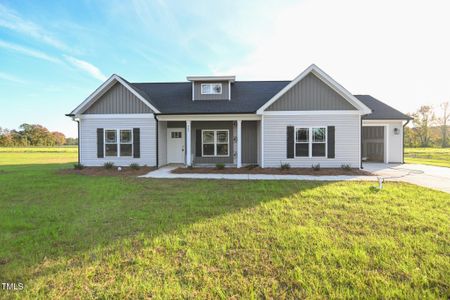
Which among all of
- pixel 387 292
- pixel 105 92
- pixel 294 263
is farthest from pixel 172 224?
pixel 105 92

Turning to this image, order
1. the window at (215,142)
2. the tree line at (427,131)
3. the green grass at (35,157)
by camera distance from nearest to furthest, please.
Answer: the window at (215,142) < the green grass at (35,157) < the tree line at (427,131)

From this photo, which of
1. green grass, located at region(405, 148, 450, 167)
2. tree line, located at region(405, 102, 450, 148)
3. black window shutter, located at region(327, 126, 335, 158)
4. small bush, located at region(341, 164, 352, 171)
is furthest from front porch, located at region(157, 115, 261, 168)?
tree line, located at region(405, 102, 450, 148)

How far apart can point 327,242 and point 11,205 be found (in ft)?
25.4

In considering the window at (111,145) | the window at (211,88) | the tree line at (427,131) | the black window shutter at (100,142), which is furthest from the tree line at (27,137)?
the tree line at (427,131)

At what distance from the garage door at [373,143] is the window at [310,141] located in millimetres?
6875

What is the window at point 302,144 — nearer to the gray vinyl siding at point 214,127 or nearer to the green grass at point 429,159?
the gray vinyl siding at point 214,127

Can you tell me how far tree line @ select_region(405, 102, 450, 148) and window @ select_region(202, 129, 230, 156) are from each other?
41.7 metres

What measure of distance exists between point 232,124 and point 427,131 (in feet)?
147

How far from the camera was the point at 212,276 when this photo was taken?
2.74 m

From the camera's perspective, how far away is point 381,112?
15070 millimetres

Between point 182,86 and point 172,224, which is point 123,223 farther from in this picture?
point 182,86

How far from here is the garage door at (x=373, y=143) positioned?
50.8 ft

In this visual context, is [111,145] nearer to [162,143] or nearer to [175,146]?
[162,143]

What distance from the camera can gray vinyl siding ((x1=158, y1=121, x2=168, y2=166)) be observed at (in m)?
13.0
